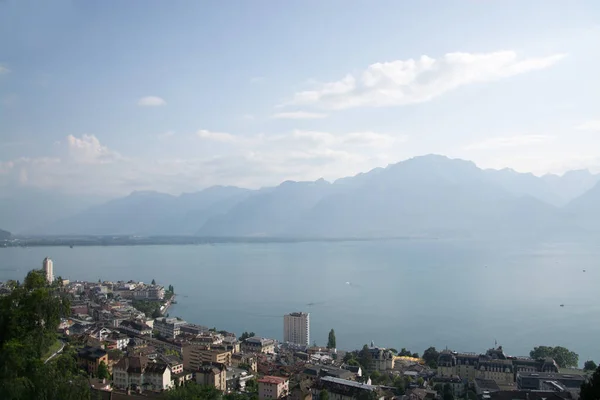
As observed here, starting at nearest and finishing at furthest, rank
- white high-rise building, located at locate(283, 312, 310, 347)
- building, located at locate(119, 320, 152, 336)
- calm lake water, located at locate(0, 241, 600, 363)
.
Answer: building, located at locate(119, 320, 152, 336) < white high-rise building, located at locate(283, 312, 310, 347) < calm lake water, located at locate(0, 241, 600, 363)

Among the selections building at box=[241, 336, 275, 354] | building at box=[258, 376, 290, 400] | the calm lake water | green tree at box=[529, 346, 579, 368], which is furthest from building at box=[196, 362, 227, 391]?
the calm lake water

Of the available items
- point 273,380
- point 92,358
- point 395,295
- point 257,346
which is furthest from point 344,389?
point 395,295

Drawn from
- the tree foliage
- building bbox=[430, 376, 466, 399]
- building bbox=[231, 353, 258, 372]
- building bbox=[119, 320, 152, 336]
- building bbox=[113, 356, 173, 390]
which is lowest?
building bbox=[430, 376, 466, 399]

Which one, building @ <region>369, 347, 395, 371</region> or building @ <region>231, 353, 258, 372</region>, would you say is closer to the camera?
building @ <region>231, 353, 258, 372</region>

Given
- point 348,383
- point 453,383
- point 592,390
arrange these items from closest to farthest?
Result: point 592,390 → point 348,383 → point 453,383

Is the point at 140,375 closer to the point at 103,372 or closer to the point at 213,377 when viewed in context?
the point at 103,372

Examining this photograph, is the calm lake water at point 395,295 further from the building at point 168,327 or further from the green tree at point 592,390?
the green tree at point 592,390

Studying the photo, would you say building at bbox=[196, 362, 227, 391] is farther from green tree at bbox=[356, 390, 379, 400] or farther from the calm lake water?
the calm lake water
